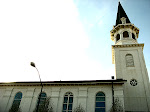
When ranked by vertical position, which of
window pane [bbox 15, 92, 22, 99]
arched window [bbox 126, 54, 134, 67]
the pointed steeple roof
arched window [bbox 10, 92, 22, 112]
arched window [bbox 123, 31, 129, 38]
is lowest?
arched window [bbox 10, 92, 22, 112]

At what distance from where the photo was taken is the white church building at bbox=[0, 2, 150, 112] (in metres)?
20.5

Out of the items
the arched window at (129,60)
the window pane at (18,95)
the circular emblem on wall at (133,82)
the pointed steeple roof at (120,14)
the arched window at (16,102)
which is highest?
the pointed steeple roof at (120,14)

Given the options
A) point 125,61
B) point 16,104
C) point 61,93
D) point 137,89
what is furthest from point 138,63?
point 16,104

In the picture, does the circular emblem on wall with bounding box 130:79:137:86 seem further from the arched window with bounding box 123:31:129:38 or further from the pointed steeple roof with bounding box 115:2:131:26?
the pointed steeple roof with bounding box 115:2:131:26

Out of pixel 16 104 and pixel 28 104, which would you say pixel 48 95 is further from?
pixel 16 104

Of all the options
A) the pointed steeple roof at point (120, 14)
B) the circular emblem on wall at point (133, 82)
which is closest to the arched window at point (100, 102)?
the circular emblem on wall at point (133, 82)

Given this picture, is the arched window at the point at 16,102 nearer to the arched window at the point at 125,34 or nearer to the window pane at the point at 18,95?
the window pane at the point at 18,95

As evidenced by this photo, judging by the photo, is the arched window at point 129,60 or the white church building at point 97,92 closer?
the white church building at point 97,92

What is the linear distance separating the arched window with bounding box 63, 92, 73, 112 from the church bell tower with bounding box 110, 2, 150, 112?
7.81 m

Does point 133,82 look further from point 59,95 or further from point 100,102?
Result: point 59,95

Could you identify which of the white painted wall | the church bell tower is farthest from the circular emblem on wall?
the white painted wall

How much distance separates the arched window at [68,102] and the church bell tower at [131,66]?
7.81 meters

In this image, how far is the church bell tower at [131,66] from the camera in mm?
21522

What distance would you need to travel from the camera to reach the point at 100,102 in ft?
67.4
